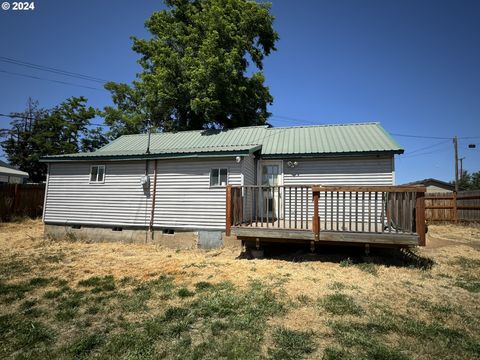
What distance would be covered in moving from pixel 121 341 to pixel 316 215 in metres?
4.99

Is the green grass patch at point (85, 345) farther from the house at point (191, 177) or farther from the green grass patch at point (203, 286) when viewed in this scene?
the house at point (191, 177)

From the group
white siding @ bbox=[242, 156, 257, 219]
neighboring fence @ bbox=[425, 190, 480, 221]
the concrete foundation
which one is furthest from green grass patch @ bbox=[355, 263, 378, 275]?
neighboring fence @ bbox=[425, 190, 480, 221]

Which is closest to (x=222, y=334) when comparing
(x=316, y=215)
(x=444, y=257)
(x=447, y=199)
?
(x=316, y=215)

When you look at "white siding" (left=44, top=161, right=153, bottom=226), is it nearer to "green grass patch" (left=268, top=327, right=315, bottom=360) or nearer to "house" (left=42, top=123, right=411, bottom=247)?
"house" (left=42, top=123, right=411, bottom=247)

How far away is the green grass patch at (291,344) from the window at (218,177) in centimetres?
622

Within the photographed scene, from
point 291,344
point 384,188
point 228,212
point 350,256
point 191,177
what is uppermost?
point 191,177

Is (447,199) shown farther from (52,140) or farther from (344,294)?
(52,140)

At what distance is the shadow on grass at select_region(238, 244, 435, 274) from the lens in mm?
7113

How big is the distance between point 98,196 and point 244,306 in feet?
28.6

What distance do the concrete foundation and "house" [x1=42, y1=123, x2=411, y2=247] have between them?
0.03 meters

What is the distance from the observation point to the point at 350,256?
780 centimetres

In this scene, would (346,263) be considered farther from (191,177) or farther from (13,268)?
(13,268)

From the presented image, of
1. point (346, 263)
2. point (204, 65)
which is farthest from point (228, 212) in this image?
point (204, 65)

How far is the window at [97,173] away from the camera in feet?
36.9
